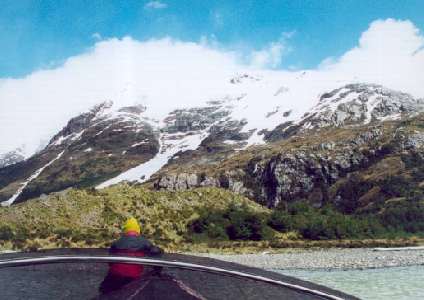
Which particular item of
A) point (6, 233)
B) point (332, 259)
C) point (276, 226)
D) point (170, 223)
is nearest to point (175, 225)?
point (170, 223)

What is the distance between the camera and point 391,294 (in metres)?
18.4

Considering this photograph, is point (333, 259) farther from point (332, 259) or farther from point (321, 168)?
point (321, 168)

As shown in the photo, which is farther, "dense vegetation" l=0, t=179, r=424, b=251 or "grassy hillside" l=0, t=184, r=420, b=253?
"dense vegetation" l=0, t=179, r=424, b=251

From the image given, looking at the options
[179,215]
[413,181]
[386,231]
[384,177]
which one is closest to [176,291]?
[179,215]

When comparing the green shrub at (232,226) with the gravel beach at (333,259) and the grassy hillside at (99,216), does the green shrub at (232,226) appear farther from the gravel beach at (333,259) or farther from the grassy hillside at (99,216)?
the gravel beach at (333,259)

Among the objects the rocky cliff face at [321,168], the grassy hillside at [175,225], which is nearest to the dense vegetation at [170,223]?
the grassy hillside at [175,225]

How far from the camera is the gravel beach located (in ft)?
95.5

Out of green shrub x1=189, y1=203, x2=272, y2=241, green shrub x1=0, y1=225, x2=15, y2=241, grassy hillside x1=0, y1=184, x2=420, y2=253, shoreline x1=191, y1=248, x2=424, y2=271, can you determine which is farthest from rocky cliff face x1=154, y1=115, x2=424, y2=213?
green shrub x1=0, y1=225, x2=15, y2=241

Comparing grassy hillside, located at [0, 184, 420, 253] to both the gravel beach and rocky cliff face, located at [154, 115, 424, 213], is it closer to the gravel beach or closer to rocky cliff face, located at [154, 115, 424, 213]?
the gravel beach

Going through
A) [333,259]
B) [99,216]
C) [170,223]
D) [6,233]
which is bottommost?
[333,259]

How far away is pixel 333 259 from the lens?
3141 cm

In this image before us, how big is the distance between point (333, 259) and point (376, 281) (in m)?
9.18

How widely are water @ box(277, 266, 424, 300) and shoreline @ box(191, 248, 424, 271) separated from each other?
157 centimetres

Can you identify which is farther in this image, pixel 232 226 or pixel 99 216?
pixel 99 216
